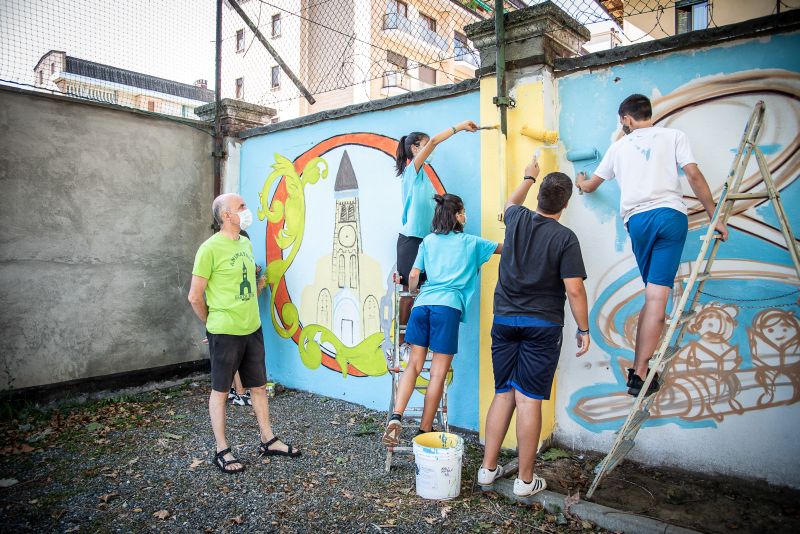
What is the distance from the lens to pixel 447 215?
3850mm

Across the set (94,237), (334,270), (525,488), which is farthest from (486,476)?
(94,237)

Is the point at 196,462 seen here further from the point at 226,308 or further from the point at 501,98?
the point at 501,98

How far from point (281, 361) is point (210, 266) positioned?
2.57m

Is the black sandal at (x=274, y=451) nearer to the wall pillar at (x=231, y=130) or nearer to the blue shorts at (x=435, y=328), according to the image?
the blue shorts at (x=435, y=328)

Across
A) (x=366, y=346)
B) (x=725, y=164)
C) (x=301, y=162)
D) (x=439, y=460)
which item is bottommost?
(x=439, y=460)

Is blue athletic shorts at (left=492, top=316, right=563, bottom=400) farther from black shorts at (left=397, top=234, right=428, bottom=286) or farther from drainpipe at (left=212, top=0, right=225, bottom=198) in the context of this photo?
drainpipe at (left=212, top=0, right=225, bottom=198)

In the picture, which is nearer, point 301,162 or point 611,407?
point 611,407

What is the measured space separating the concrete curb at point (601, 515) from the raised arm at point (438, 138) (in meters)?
2.41

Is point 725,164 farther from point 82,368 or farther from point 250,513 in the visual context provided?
point 82,368

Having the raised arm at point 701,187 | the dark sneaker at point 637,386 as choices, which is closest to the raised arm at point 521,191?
the raised arm at point 701,187

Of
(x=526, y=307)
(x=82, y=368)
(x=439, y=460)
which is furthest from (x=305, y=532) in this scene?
(x=82, y=368)

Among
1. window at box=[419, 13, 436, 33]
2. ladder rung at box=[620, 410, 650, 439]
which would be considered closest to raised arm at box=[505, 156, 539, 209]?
ladder rung at box=[620, 410, 650, 439]

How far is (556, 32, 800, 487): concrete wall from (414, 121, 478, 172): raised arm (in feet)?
2.67

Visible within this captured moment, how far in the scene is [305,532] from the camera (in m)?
3.05
